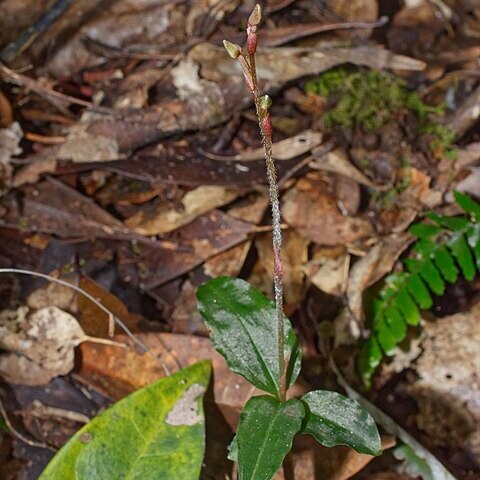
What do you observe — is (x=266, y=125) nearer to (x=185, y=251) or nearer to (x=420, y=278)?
(x=420, y=278)

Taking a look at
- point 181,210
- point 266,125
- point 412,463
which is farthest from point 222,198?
point 266,125

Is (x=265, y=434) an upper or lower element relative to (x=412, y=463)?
upper

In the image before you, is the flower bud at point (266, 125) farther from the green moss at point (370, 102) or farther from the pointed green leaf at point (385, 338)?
the green moss at point (370, 102)

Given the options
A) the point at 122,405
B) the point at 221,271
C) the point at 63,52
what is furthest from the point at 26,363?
the point at 63,52

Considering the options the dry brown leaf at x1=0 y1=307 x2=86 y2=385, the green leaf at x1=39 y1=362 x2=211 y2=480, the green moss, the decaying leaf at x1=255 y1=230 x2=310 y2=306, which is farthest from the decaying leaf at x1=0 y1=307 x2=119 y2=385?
the green moss

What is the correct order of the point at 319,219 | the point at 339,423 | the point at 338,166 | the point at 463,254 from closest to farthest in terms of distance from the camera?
the point at 339,423 → the point at 463,254 → the point at 319,219 → the point at 338,166

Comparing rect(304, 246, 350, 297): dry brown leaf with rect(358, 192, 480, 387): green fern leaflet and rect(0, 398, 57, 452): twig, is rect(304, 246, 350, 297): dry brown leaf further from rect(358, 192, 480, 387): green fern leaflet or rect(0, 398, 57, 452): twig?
rect(0, 398, 57, 452): twig
